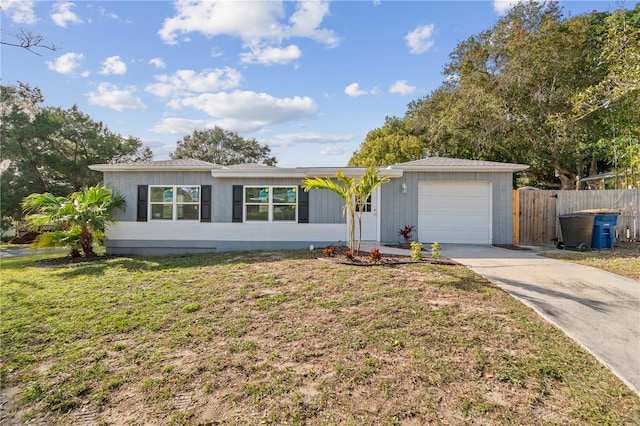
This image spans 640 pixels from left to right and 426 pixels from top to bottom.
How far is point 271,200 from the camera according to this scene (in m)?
9.75

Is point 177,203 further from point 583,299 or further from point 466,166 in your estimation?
point 583,299

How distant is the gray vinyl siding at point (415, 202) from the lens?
9891 mm

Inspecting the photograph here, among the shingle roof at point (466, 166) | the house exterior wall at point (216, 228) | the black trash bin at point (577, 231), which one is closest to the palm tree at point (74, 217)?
the house exterior wall at point (216, 228)

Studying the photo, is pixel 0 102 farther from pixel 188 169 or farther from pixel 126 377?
pixel 126 377

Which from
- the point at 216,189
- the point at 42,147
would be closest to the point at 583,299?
the point at 216,189

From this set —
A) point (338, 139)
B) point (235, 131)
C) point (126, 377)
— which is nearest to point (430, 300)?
point (126, 377)

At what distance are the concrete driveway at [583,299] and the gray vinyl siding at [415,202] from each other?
2.61 m

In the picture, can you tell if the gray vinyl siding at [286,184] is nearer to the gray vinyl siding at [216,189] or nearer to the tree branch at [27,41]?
the gray vinyl siding at [216,189]

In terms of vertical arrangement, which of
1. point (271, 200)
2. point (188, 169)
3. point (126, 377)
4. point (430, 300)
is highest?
point (188, 169)

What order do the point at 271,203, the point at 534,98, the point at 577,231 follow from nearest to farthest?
the point at 577,231 < the point at 271,203 < the point at 534,98

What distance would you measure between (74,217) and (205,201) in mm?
3440

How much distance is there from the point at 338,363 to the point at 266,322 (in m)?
1.27

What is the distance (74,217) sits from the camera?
28.0ft

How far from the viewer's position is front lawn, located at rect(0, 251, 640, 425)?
2.33 m
